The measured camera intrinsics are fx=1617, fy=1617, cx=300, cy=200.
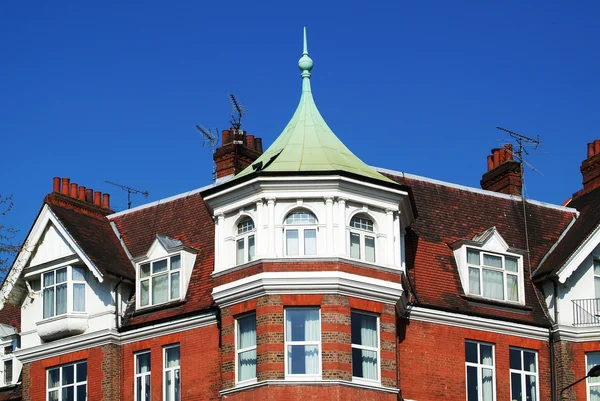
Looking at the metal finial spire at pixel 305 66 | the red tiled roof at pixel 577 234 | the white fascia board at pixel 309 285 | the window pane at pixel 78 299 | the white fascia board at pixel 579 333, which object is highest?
the metal finial spire at pixel 305 66

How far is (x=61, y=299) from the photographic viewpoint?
50.9m

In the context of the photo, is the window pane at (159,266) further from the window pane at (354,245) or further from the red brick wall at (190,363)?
the window pane at (354,245)

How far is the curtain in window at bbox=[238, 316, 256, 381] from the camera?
45.7 metres

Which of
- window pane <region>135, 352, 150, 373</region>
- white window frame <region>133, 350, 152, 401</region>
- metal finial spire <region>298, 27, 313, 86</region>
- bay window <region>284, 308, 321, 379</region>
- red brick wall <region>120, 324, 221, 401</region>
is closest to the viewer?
bay window <region>284, 308, 321, 379</region>

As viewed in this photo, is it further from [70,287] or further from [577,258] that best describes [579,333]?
[70,287]

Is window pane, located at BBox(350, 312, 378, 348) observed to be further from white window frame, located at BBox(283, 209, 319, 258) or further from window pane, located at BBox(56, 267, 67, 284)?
window pane, located at BBox(56, 267, 67, 284)

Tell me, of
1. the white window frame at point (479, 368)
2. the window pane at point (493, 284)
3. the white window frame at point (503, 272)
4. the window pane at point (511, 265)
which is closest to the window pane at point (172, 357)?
the white window frame at point (479, 368)

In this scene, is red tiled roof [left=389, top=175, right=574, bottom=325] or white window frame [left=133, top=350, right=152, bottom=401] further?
red tiled roof [left=389, top=175, right=574, bottom=325]

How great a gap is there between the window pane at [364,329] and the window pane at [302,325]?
3.59ft

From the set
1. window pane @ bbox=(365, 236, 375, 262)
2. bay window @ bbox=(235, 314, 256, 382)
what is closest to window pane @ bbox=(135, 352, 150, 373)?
bay window @ bbox=(235, 314, 256, 382)

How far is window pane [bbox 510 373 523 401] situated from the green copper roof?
7.35 m

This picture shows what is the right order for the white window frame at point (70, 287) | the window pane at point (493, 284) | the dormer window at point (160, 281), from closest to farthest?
the dormer window at point (160, 281)
the window pane at point (493, 284)
the white window frame at point (70, 287)

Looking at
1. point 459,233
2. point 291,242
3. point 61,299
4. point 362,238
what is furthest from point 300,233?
point 61,299

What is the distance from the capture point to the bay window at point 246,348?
150 feet
